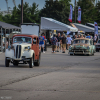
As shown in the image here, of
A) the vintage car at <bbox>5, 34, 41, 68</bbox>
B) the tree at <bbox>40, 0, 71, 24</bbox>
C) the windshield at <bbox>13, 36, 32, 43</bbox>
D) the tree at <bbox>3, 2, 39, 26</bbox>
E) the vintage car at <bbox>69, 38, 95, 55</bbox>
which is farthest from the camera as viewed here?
the tree at <bbox>40, 0, 71, 24</bbox>

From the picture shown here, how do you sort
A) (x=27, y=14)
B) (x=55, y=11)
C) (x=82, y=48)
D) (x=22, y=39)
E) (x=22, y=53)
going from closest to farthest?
1. (x=22, y=53)
2. (x=22, y=39)
3. (x=82, y=48)
4. (x=27, y=14)
5. (x=55, y=11)

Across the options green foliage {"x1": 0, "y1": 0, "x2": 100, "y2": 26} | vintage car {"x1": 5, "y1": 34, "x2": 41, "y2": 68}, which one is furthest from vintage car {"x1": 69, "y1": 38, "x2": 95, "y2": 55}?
green foliage {"x1": 0, "y1": 0, "x2": 100, "y2": 26}

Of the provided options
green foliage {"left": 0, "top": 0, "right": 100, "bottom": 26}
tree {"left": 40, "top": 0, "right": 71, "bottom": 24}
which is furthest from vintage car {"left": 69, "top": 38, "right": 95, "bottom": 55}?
tree {"left": 40, "top": 0, "right": 71, "bottom": 24}

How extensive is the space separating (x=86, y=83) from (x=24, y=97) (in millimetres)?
3026

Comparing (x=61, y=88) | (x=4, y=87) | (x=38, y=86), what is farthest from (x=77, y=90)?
(x=4, y=87)

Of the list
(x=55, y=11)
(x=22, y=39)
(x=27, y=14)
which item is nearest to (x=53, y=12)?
(x=55, y=11)

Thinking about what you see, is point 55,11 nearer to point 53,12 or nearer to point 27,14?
point 53,12

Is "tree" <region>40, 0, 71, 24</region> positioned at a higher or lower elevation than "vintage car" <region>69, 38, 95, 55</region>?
higher

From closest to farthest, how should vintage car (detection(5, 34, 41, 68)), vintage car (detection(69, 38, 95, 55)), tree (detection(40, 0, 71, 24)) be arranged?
vintage car (detection(5, 34, 41, 68))
vintage car (detection(69, 38, 95, 55))
tree (detection(40, 0, 71, 24))

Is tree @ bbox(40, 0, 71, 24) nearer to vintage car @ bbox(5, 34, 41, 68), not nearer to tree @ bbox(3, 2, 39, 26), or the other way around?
tree @ bbox(3, 2, 39, 26)

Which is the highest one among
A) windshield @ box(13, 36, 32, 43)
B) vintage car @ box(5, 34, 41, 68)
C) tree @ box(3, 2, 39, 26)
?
tree @ box(3, 2, 39, 26)

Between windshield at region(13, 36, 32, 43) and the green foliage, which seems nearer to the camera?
windshield at region(13, 36, 32, 43)

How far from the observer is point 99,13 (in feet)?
290

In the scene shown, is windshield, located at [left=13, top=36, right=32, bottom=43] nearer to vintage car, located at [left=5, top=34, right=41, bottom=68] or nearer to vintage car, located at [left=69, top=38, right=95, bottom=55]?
vintage car, located at [left=5, top=34, right=41, bottom=68]
